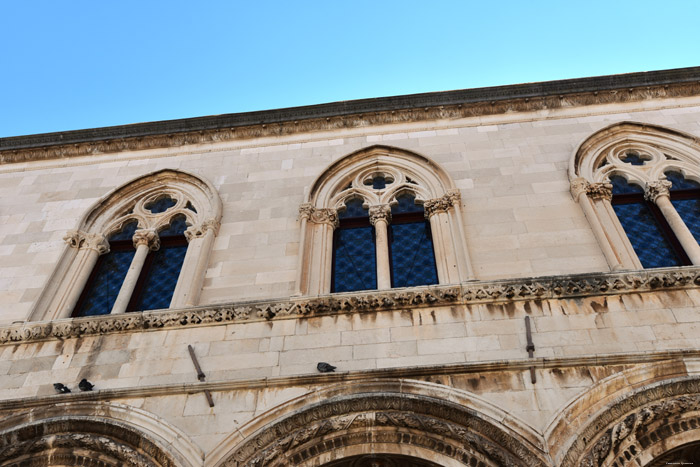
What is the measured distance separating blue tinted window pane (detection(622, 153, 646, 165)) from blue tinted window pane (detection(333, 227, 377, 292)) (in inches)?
161

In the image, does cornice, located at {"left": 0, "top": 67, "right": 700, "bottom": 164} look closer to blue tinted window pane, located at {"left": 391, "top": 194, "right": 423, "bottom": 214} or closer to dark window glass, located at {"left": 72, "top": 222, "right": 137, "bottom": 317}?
blue tinted window pane, located at {"left": 391, "top": 194, "right": 423, "bottom": 214}

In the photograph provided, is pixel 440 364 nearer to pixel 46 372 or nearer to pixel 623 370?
pixel 623 370

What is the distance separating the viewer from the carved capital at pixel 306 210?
30.2ft

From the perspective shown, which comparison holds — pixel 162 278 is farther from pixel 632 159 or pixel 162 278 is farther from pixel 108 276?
pixel 632 159

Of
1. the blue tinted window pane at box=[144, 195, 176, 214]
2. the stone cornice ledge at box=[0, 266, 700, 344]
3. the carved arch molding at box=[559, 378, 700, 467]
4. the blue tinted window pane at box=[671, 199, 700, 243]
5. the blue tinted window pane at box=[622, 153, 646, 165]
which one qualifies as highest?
the blue tinted window pane at box=[622, 153, 646, 165]

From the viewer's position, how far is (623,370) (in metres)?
6.37

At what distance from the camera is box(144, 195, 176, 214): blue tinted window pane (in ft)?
34.1

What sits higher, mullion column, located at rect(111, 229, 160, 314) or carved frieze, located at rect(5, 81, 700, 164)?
carved frieze, located at rect(5, 81, 700, 164)

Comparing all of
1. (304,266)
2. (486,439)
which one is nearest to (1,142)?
(304,266)

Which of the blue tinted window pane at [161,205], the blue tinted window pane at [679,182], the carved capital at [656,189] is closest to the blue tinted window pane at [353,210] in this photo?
the blue tinted window pane at [161,205]

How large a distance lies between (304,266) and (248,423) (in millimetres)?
2557

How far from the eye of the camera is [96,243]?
31.6 feet

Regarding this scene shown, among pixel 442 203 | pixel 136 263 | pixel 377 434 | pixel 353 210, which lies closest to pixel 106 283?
pixel 136 263

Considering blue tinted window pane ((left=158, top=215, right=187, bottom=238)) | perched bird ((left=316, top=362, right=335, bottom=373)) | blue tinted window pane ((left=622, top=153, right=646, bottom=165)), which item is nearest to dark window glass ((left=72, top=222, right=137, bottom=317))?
blue tinted window pane ((left=158, top=215, right=187, bottom=238))
